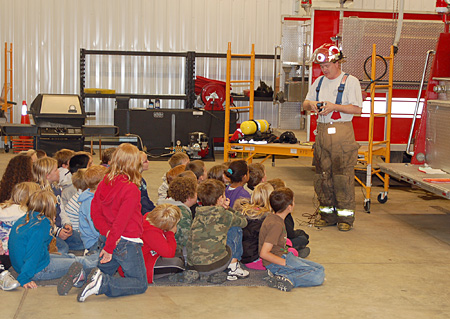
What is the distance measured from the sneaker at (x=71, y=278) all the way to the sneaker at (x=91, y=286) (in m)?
0.15

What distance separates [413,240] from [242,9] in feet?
36.1

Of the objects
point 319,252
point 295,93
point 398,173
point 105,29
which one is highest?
point 105,29

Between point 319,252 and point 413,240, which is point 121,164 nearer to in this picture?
point 319,252

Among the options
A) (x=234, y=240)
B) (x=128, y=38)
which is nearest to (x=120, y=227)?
(x=234, y=240)

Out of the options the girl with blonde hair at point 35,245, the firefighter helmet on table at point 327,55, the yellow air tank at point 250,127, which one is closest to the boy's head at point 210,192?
the girl with blonde hair at point 35,245

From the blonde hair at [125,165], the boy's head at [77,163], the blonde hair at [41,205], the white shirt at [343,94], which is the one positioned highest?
the white shirt at [343,94]

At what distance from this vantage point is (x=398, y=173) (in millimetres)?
7965

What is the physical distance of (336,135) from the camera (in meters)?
7.49

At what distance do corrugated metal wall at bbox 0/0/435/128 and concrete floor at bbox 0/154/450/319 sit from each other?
10017mm

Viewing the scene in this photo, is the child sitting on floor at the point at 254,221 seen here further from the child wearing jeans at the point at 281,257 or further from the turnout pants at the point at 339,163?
the turnout pants at the point at 339,163

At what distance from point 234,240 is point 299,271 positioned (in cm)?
64

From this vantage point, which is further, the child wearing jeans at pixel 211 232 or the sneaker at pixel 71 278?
the child wearing jeans at pixel 211 232

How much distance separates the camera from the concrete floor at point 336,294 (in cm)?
466

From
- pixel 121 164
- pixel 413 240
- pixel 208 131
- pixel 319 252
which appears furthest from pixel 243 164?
pixel 208 131
